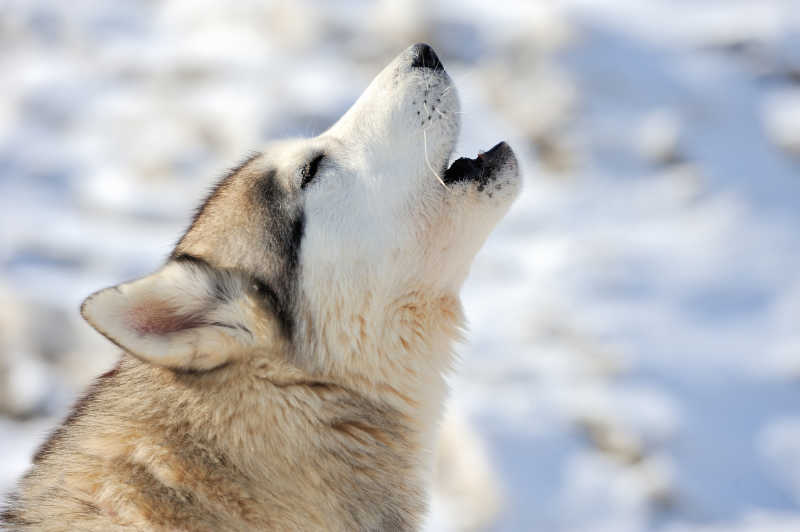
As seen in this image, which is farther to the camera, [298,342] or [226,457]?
[298,342]

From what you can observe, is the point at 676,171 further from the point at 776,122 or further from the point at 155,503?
the point at 155,503

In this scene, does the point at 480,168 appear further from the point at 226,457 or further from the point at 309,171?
the point at 226,457

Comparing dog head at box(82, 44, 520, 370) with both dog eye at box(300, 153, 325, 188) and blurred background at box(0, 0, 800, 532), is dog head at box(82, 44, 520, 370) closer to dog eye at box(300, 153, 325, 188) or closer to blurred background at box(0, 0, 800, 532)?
dog eye at box(300, 153, 325, 188)

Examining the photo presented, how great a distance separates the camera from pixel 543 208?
6.73 m

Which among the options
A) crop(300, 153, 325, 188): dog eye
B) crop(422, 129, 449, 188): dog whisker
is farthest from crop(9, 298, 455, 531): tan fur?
crop(422, 129, 449, 188): dog whisker

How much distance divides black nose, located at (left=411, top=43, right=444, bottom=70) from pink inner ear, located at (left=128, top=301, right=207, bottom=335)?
1152 mm

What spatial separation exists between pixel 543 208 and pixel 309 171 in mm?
4181

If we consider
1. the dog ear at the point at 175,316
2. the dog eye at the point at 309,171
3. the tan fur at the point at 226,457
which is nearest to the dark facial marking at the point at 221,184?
the dog eye at the point at 309,171

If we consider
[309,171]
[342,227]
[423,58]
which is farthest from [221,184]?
[423,58]

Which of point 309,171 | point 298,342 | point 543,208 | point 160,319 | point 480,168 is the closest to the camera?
point 160,319

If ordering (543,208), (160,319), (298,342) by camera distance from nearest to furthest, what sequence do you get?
(160,319) → (298,342) → (543,208)

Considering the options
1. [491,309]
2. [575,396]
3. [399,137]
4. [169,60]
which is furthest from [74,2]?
[399,137]

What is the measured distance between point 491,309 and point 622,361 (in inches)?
38.8

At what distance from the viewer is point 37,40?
28.7 ft
